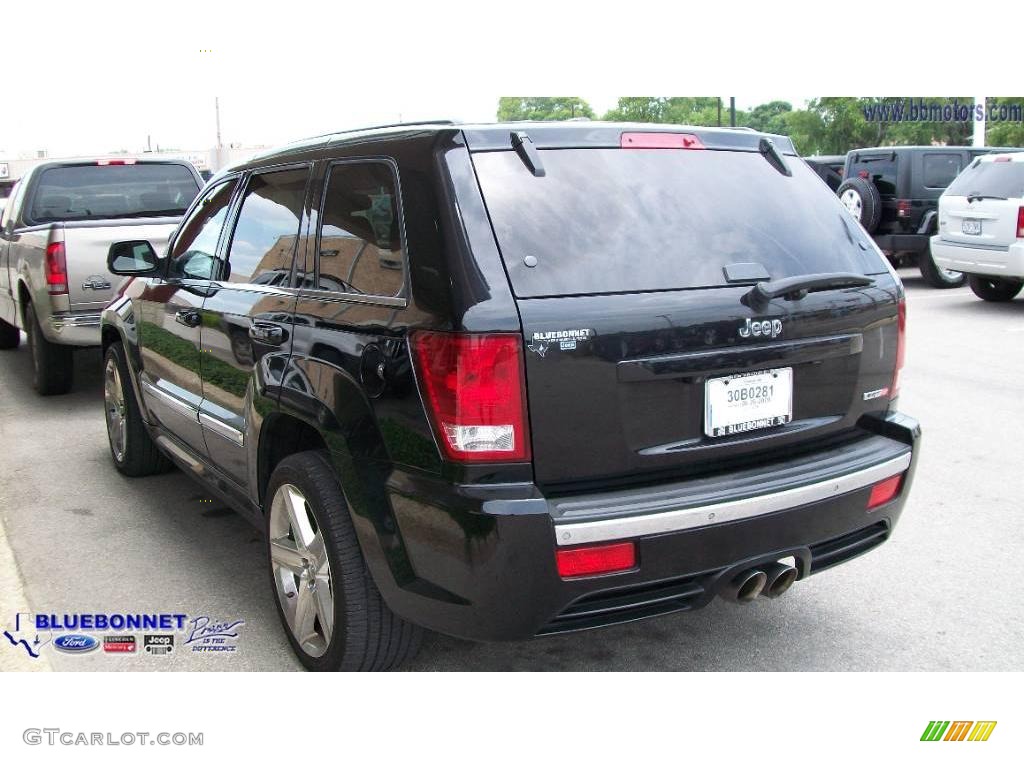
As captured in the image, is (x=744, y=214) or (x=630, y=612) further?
(x=744, y=214)

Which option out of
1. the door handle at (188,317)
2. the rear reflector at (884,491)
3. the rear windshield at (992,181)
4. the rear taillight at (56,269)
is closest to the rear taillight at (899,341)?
the rear reflector at (884,491)

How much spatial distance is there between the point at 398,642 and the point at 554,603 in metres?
0.72

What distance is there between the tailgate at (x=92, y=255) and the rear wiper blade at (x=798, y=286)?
18.1ft

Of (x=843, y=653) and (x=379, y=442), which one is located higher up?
(x=379, y=442)

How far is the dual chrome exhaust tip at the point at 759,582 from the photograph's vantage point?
10.1ft

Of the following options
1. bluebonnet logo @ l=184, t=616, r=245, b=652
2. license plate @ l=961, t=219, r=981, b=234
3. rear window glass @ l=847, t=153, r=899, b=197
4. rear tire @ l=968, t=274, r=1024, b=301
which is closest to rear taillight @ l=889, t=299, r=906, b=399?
bluebonnet logo @ l=184, t=616, r=245, b=652

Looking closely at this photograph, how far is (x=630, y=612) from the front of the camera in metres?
2.97

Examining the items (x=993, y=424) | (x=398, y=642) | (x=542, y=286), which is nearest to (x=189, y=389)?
(x=398, y=642)

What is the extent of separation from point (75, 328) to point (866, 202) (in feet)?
39.5

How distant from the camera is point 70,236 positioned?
7.45 metres

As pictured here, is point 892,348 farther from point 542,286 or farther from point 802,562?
point 542,286

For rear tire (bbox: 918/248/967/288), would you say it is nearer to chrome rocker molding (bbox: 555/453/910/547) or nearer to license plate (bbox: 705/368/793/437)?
chrome rocker molding (bbox: 555/453/910/547)

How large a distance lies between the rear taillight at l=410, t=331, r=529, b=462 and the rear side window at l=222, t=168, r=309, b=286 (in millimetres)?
1152

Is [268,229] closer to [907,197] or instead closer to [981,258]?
[981,258]
